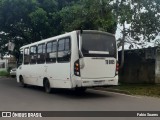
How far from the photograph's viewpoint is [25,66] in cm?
2016

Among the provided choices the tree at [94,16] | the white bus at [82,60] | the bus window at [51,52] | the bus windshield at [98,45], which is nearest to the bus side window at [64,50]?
the white bus at [82,60]

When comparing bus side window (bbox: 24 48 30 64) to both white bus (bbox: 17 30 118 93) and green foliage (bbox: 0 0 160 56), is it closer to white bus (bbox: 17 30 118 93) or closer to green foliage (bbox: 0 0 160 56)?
green foliage (bbox: 0 0 160 56)

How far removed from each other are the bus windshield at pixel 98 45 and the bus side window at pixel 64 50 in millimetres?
780

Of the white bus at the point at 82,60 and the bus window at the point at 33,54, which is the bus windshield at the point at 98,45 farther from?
the bus window at the point at 33,54

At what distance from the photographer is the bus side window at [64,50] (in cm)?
1415

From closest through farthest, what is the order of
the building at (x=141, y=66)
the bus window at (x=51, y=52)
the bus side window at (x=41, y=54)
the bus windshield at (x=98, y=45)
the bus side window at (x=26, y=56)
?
the bus windshield at (x=98, y=45), the bus window at (x=51, y=52), the bus side window at (x=41, y=54), the building at (x=141, y=66), the bus side window at (x=26, y=56)

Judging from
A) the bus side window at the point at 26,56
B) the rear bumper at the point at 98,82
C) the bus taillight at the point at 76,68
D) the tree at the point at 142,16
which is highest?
the tree at the point at 142,16

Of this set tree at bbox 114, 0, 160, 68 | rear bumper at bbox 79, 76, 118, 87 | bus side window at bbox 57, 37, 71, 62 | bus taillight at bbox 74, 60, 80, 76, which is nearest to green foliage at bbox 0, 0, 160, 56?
tree at bbox 114, 0, 160, 68

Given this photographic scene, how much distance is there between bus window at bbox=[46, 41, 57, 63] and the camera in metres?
15.6

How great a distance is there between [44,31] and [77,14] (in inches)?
267

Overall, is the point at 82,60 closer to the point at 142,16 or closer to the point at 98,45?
the point at 98,45

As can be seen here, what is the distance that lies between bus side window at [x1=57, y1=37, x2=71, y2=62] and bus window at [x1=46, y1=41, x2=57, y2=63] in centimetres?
51

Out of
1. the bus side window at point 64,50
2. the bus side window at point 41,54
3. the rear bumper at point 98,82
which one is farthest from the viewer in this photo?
the bus side window at point 41,54

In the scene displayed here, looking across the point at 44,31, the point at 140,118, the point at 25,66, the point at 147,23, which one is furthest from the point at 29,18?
the point at 140,118
